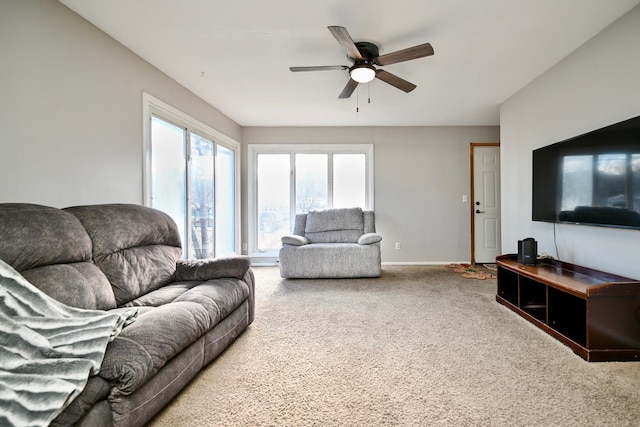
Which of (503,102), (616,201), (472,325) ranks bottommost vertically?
(472,325)

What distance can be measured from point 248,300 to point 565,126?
11.1 ft

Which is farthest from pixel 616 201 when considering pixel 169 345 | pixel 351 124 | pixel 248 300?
pixel 351 124

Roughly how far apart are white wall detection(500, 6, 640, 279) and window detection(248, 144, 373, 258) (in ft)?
7.36

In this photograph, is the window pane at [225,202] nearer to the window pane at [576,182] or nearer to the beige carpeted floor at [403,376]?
the beige carpeted floor at [403,376]

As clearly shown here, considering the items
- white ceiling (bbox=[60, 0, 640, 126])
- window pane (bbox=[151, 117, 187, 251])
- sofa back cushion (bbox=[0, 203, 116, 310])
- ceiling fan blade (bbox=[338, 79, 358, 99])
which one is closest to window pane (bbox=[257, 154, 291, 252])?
white ceiling (bbox=[60, 0, 640, 126])

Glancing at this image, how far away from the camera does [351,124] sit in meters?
5.16

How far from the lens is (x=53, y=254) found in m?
1.50

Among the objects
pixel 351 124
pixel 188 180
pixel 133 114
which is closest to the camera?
pixel 133 114

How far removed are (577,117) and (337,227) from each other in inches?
122

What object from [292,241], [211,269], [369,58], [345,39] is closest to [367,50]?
[369,58]

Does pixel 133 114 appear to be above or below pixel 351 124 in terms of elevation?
below

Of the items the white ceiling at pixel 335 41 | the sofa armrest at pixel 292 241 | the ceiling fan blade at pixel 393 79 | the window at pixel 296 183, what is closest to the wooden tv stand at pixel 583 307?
the white ceiling at pixel 335 41

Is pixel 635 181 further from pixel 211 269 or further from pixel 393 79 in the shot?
pixel 211 269

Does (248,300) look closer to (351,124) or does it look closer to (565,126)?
(565,126)
